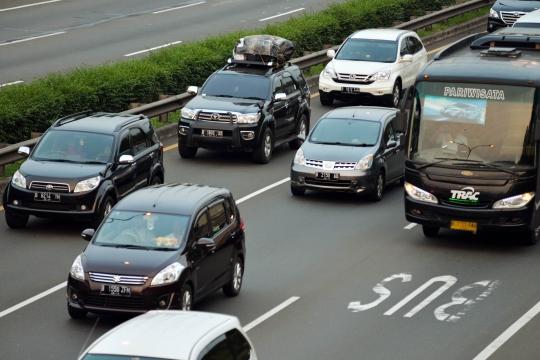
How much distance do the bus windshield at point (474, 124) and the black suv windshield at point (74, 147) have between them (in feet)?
17.3

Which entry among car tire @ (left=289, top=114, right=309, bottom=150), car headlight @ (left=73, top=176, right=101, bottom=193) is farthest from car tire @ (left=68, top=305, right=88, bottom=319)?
car tire @ (left=289, top=114, right=309, bottom=150)

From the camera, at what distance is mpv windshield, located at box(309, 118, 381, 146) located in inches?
856

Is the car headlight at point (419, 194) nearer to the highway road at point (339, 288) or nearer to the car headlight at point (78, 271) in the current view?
the highway road at point (339, 288)

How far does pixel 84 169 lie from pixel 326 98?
40.0ft

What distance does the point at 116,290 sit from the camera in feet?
43.8

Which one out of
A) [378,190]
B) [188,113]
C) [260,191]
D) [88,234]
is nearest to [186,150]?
[188,113]

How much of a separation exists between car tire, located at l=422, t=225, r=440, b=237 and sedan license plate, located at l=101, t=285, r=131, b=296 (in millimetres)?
6973

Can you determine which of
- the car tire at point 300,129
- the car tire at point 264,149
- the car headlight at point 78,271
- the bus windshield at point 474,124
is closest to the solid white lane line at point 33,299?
the car headlight at point 78,271

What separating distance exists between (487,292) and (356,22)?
21419 mm

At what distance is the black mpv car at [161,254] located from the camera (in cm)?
1338

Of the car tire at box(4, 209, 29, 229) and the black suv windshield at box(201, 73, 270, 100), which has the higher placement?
the black suv windshield at box(201, 73, 270, 100)

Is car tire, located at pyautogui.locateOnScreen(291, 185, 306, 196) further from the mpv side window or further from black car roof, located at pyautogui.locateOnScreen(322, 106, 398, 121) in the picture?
Result: the mpv side window

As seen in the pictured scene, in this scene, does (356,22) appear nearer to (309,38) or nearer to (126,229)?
(309,38)

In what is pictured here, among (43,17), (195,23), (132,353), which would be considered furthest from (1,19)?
(132,353)
